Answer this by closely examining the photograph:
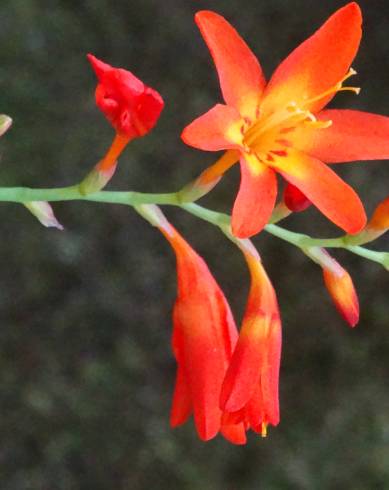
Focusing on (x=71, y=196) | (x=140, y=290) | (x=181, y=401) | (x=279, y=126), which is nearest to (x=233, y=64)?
(x=279, y=126)

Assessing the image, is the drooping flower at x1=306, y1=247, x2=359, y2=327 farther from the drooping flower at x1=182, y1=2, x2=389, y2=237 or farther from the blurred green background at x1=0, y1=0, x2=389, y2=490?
the blurred green background at x1=0, y1=0, x2=389, y2=490

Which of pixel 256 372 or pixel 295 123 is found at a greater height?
pixel 295 123

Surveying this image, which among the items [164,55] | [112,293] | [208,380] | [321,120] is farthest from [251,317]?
[164,55]

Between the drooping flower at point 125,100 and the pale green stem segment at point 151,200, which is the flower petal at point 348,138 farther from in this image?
the drooping flower at point 125,100

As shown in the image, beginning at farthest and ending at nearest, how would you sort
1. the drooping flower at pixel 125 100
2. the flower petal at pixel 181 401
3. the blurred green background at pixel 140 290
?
1. the blurred green background at pixel 140 290
2. the flower petal at pixel 181 401
3. the drooping flower at pixel 125 100

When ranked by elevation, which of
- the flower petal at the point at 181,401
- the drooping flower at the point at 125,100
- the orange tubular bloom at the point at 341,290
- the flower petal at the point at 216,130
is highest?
the drooping flower at the point at 125,100

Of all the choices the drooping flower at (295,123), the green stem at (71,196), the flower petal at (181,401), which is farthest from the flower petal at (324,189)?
the flower petal at (181,401)

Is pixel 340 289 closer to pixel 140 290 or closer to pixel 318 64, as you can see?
pixel 318 64
